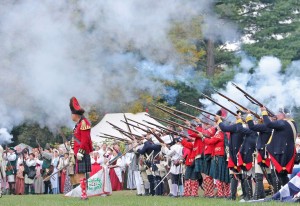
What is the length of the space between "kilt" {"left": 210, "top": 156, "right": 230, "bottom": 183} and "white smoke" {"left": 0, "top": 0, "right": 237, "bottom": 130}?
245 inches

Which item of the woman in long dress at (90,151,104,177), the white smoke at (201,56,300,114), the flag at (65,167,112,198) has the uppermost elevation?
the white smoke at (201,56,300,114)

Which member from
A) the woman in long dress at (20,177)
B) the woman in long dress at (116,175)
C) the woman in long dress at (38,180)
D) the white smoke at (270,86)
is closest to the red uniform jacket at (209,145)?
the white smoke at (270,86)

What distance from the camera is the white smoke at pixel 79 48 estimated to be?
75.4 ft

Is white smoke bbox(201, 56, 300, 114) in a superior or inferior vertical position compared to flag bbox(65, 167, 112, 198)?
superior

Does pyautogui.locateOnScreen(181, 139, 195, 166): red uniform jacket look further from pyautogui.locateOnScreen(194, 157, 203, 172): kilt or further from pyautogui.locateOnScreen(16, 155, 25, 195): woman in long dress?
pyautogui.locateOnScreen(16, 155, 25, 195): woman in long dress

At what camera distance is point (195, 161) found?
18.7 meters

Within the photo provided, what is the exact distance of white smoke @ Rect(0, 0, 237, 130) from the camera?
23.0 meters

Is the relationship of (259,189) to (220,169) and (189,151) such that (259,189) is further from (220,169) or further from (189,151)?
(189,151)

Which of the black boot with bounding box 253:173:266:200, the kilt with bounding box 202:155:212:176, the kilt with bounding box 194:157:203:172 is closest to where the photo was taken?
the black boot with bounding box 253:173:266:200

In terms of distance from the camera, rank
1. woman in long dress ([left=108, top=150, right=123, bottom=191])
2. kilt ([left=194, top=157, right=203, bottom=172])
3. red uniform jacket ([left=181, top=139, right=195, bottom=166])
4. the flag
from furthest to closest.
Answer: woman in long dress ([left=108, top=150, right=123, bottom=191]) → the flag → red uniform jacket ([left=181, top=139, right=195, bottom=166]) → kilt ([left=194, top=157, right=203, bottom=172])

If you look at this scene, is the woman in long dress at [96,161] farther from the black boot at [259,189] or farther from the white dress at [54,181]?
the black boot at [259,189]

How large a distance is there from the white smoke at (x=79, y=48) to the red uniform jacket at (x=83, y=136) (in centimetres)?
702

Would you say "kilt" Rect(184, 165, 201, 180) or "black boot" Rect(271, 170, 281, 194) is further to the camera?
"kilt" Rect(184, 165, 201, 180)

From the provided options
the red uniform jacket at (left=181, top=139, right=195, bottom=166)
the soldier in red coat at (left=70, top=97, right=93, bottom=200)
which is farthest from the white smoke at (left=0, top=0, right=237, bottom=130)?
the soldier in red coat at (left=70, top=97, right=93, bottom=200)
